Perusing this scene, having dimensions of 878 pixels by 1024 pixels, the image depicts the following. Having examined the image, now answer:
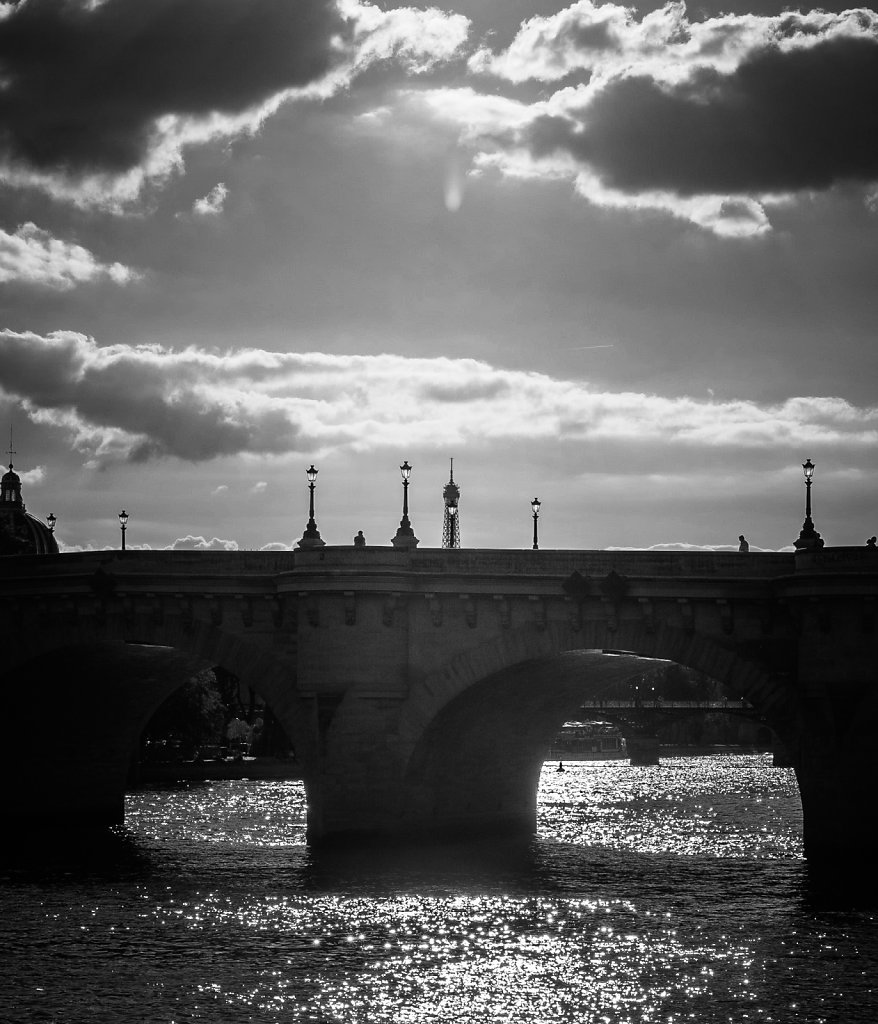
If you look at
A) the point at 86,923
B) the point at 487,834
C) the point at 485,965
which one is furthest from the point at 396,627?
the point at 485,965

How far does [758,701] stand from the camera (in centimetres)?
6244

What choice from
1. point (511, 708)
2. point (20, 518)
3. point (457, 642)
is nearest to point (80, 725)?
point (511, 708)

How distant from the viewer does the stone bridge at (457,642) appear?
61.1 meters

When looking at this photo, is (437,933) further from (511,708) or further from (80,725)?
(80,725)

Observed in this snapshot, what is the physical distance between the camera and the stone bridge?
61.1 meters

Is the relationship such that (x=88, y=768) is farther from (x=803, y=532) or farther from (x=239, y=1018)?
(x=239, y=1018)

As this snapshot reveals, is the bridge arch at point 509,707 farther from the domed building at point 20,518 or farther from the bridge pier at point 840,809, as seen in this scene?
the domed building at point 20,518

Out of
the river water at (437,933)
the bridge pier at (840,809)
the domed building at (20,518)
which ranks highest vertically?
the domed building at (20,518)

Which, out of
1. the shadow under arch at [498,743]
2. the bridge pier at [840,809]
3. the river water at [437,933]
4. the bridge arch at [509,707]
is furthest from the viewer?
Result: the shadow under arch at [498,743]

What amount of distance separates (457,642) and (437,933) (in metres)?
17.1

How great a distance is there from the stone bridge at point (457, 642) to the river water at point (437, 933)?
130 inches

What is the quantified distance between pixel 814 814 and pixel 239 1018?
25.8m

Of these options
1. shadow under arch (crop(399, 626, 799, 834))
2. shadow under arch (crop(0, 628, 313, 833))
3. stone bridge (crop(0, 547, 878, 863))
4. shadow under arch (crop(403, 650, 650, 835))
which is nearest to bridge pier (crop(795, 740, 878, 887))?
stone bridge (crop(0, 547, 878, 863))

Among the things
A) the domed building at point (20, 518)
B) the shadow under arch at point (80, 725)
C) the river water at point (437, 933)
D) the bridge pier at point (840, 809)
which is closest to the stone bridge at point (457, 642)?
the bridge pier at point (840, 809)
